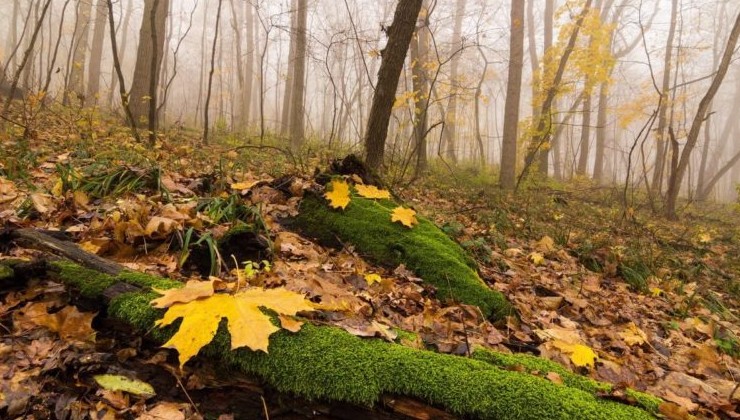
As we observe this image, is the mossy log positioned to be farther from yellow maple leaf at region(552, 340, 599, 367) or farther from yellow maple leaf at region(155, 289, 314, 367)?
yellow maple leaf at region(552, 340, 599, 367)

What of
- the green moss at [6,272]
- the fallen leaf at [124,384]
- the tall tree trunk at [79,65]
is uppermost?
the tall tree trunk at [79,65]

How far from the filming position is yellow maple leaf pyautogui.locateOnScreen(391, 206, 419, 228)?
308cm

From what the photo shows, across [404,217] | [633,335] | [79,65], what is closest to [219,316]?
[404,217]

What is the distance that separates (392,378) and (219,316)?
0.55 meters

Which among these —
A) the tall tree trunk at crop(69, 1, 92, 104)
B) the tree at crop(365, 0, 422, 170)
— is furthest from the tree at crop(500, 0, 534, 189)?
the tall tree trunk at crop(69, 1, 92, 104)

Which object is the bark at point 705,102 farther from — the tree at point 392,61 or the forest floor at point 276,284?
the tree at point 392,61

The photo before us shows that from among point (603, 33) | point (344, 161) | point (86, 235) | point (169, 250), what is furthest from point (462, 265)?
point (603, 33)

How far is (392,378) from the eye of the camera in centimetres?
123

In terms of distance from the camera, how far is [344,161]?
3545 mm

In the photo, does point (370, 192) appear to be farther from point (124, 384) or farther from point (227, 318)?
point (124, 384)

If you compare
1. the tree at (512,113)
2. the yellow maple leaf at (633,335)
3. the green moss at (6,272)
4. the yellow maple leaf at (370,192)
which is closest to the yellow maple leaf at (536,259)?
the yellow maple leaf at (633,335)

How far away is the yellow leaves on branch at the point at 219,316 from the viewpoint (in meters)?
1.19

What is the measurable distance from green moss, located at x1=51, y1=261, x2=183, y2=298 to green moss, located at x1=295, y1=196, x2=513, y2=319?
1613 millimetres

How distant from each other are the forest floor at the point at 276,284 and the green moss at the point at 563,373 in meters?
0.08
